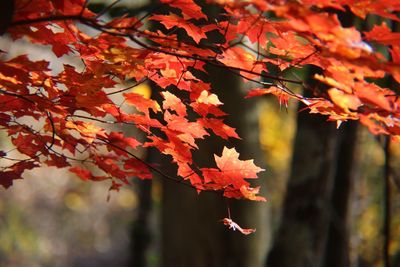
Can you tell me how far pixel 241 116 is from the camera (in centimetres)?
359

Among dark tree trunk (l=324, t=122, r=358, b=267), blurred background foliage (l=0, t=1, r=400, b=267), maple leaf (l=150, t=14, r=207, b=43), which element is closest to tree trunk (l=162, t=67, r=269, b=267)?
dark tree trunk (l=324, t=122, r=358, b=267)

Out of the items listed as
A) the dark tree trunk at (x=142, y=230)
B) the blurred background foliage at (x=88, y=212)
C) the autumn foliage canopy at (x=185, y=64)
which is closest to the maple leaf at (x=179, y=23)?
the autumn foliage canopy at (x=185, y=64)

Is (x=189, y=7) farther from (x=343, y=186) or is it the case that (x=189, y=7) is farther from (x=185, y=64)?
(x=343, y=186)

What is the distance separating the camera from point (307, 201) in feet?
9.95

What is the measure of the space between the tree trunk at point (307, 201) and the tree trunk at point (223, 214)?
0.52 metres

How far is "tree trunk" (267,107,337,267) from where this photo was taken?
118 inches

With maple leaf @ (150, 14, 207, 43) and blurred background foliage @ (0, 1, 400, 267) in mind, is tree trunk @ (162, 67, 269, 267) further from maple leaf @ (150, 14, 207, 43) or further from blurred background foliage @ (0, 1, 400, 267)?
blurred background foliage @ (0, 1, 400, 267)

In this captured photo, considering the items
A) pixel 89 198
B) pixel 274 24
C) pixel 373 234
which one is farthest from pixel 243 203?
pixel 89 198

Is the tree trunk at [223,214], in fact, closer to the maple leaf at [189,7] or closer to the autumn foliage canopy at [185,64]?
the autumn foliage canopy at [185,64]

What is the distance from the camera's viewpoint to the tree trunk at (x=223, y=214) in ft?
11.6

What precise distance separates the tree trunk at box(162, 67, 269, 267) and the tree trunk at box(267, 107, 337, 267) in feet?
1.71

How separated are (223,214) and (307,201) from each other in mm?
698

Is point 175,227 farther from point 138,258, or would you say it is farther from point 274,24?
point 138,258

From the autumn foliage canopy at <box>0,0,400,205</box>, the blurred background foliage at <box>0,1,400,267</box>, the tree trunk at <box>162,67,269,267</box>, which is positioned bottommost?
the blurred background foliage at <box>0,1,400,267</box>
